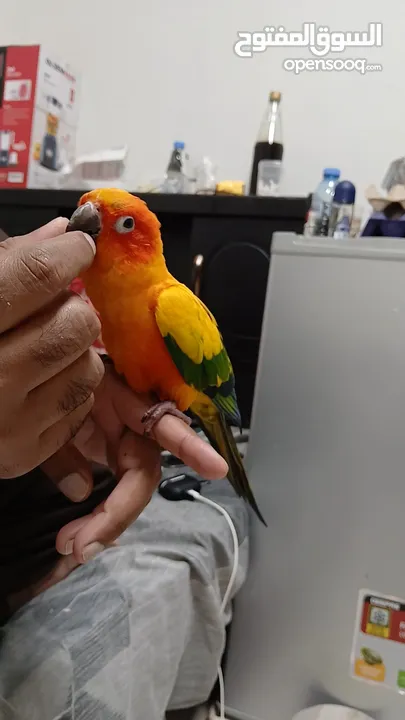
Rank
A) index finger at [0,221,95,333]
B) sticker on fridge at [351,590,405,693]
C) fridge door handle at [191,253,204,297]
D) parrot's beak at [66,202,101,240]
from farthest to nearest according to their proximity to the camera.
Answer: fridge door handle at [191,253,204,297] < sticker on fridge at [351,590,405,693] < parrot's beak at [66,202,101,240] < index finger at [0,221,95,333]

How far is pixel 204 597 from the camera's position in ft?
2.67

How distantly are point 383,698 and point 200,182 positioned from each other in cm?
125

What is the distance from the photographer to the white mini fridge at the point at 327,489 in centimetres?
90

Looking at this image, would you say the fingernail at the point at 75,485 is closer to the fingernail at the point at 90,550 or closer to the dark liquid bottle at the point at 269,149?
the fingernail at the point at 90,550


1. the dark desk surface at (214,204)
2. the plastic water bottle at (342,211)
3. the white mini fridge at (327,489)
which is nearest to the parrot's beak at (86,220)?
the white mini fridge at (327,489)

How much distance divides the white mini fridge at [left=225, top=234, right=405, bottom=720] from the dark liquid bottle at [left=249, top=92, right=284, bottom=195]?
52cm

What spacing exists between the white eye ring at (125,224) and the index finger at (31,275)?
0.10 meters

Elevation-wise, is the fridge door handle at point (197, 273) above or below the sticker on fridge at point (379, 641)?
above

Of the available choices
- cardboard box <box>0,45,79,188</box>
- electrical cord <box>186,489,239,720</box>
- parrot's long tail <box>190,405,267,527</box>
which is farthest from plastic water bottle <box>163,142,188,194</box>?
parrot's long tail <box>190,405,267,527</box>

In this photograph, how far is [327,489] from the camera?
0.94 metres

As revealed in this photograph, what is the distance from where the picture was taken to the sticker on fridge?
2.94 feet

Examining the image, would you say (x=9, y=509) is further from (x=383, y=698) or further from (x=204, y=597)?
(x=383, y=698)

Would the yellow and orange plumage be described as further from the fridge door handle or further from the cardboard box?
the cardboard box

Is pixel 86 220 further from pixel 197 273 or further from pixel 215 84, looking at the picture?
pixel 215 84
